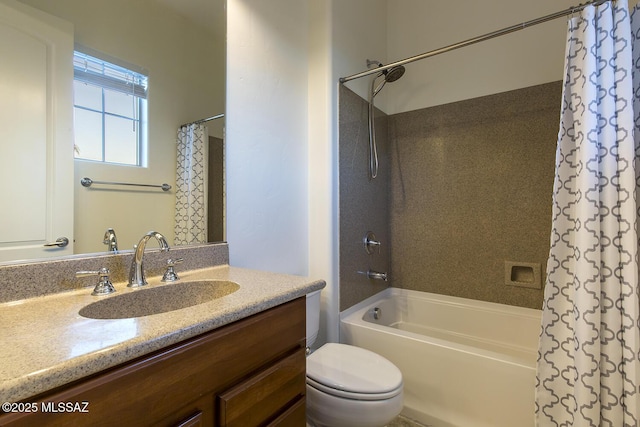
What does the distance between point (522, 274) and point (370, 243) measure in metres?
1.02

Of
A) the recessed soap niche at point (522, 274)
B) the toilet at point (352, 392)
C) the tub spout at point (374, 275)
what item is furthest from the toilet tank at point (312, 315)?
the recessed soap niche at point (522, 274)

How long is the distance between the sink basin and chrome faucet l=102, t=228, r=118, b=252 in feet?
0.62

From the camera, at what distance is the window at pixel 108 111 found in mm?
985

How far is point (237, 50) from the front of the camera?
1.42 meters

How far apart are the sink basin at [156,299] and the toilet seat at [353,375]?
1.82ft

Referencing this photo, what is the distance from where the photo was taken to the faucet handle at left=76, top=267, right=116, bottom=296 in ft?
2.88

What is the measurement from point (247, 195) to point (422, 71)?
179 centimetres

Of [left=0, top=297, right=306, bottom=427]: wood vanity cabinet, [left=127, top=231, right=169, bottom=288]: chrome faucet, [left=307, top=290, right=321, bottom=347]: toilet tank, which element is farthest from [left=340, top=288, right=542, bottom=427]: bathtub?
[left=127, top=231, right=169, bottom=288]: chrome faucet

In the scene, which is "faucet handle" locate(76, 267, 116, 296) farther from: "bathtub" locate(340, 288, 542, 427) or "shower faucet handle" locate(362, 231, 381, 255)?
"shower faucet handle" locate(362, 231, 381, 255)

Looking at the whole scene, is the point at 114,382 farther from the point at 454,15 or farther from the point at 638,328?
the point at 454,15

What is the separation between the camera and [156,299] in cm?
96

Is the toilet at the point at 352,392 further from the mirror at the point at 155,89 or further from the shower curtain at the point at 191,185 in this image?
the mirror at the point at 155,89

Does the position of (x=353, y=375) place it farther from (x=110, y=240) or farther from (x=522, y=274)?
(x=522, y=274)

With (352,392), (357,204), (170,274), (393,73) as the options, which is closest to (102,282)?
(170,274)
